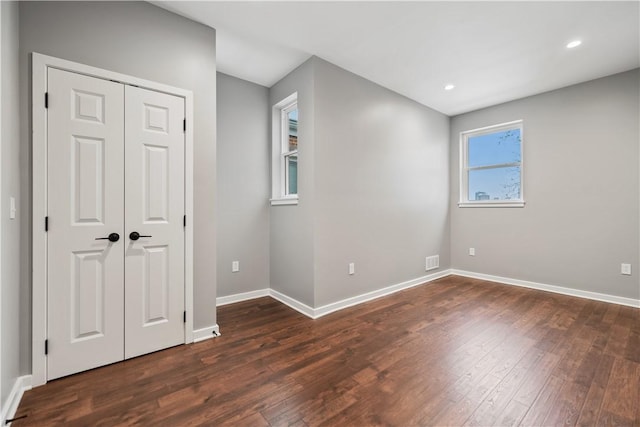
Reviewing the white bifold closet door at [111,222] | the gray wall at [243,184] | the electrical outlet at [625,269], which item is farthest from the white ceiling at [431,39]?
the electrical outlet at [625,269]

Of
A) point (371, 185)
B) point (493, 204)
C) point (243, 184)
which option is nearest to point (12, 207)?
point (243, 184)

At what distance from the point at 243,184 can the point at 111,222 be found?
1.64 m

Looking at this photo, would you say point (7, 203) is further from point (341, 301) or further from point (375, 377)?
point (341, 301)

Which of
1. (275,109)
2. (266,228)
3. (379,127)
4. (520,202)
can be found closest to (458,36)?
(379,127)

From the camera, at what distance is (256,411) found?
1547mm

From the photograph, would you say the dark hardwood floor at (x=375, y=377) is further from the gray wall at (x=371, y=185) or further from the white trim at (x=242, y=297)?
the gray wall at (x=371, y=185)

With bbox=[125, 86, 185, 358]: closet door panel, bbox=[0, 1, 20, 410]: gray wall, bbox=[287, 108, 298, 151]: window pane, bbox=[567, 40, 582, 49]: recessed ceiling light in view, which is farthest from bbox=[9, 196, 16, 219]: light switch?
bbox=[567, 40, 582, 49]: recessed ceiling light

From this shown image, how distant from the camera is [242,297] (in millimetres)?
3467

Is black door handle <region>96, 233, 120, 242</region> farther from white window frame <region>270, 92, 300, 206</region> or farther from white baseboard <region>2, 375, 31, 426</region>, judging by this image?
white window frame <region>270, 92, 300, 206</region>

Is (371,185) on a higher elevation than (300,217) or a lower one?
higher

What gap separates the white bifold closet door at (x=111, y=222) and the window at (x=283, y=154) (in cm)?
150

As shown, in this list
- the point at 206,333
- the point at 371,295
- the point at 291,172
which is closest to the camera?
the point at 206,333

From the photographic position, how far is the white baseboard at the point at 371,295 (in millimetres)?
2987

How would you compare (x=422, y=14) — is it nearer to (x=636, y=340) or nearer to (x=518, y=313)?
(x=518, y=313)
